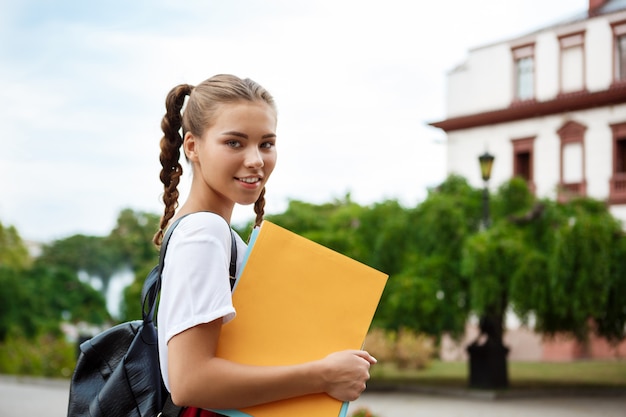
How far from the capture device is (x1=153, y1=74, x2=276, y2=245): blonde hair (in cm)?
181

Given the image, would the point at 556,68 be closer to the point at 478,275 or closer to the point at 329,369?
the point at 478,275

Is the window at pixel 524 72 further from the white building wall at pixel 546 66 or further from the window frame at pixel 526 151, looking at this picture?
the window frame at pixel 526 151

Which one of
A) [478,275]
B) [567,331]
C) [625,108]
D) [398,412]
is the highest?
[625,108]

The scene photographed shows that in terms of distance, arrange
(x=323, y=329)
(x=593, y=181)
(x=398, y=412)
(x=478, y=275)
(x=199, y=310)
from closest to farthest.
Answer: (x=199, y=310) → (x=323, y=329) → (x=398, y=412) → (x=478, y=275) → (x=593, y=181)

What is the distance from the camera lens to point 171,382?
5.41 ft

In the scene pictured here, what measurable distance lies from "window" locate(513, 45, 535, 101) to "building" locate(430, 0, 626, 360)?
0.03 meters

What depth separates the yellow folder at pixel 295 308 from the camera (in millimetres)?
1698

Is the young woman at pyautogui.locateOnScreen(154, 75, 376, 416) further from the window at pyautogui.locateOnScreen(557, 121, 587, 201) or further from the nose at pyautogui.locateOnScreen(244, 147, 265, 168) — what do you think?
the window at pyautogui.locateOnScreen(557, 121, 587, 201)

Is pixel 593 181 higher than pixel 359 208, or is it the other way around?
pixel 593 181

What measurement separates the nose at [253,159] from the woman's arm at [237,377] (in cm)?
35

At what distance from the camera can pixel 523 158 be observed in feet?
92.2

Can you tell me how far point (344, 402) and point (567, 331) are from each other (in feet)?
48.4

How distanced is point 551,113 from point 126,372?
87.2 feet

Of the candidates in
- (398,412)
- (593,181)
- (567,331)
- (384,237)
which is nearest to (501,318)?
(567,331)
